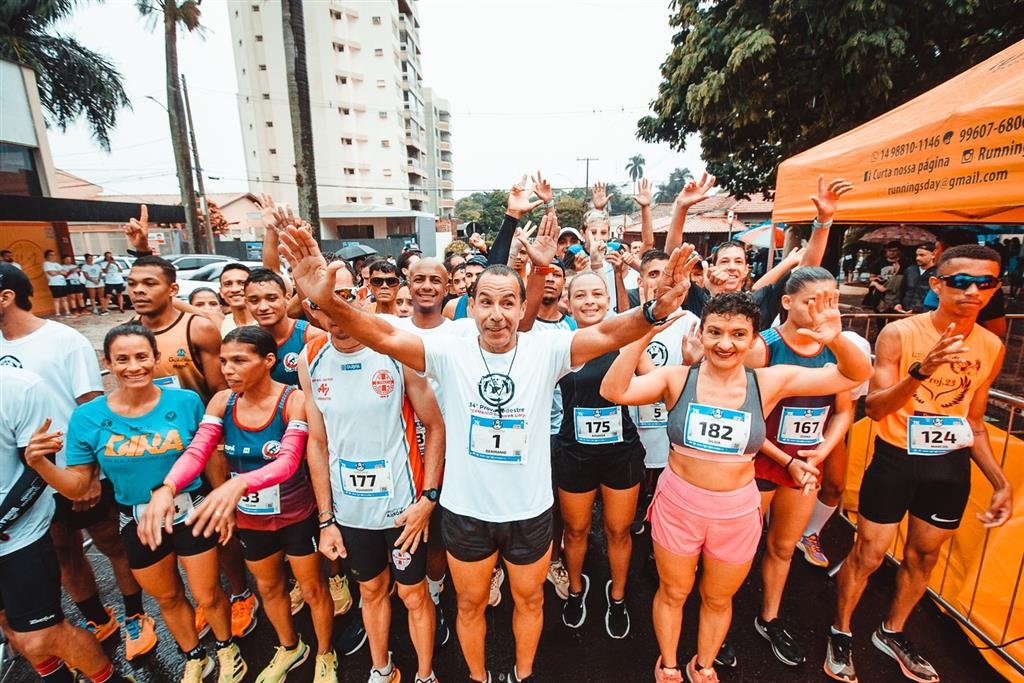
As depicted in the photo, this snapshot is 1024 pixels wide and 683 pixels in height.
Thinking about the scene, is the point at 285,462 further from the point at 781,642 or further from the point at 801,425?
the point at 781,642

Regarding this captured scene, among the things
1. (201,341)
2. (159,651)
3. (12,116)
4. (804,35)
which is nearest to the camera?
(159,651)

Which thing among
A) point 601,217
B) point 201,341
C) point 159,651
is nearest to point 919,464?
point 601,217

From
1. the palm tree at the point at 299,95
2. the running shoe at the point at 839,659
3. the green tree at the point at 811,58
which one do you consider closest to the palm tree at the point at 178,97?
the palm tree at the point at 299,95

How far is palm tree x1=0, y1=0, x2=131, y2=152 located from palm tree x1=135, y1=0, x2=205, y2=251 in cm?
359

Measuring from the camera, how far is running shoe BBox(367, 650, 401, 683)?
2.66 meters

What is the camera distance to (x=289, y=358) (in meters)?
3.37

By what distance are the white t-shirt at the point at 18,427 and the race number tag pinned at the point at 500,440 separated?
2261 millimetres

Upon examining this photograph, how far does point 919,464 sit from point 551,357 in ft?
7.07

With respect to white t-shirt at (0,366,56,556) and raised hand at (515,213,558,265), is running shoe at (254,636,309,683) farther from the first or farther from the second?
raised hand at (515,213,558,265)

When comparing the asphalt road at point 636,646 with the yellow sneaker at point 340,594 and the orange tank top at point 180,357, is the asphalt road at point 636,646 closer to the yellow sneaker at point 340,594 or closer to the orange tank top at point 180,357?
the yellow sneaker at point 340,594

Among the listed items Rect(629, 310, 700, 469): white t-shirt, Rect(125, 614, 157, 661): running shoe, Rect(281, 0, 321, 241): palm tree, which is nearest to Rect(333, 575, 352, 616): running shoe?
Rect(125, 614, 157, 661): running shoe

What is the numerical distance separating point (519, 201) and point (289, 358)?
201 centimetres

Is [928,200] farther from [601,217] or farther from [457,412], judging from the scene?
[457,412]

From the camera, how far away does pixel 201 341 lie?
3254mm
